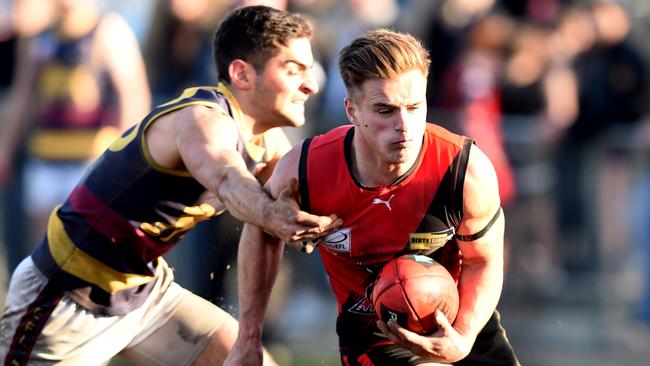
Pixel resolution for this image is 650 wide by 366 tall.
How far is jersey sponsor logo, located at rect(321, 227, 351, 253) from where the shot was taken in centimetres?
631

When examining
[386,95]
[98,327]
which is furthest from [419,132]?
[98,327]

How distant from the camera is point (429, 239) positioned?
249 inches

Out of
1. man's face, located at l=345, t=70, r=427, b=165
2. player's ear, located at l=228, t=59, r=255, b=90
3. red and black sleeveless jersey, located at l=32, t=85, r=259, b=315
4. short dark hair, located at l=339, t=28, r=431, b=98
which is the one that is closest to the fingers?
man's face, located at l=345, t=70, r=427, b=165

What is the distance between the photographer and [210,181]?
620cm

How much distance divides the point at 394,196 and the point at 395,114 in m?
0.41

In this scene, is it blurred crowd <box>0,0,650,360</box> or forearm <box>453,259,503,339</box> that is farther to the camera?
blurred crowd <box>0,0,650,360</box>

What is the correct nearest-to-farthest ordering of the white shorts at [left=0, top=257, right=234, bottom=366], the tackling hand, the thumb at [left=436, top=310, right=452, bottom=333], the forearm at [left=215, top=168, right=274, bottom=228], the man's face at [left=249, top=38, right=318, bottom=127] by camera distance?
the tackling hand < the forearm at [left=215, top=168, right=274, bottom=228] < the thumb at [left=436, top=310, right=452, bottom=333] < the white shorts at [left=0, top=257, right=234, bottom=366] < the man's face at [left=249, top=38, right=318, bottom=127]

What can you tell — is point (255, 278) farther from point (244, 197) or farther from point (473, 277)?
point (473, 277)

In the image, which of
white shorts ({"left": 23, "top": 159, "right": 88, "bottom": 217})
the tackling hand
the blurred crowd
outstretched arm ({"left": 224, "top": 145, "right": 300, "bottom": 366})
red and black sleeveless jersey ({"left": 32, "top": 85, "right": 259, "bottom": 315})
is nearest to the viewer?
the tackling hand

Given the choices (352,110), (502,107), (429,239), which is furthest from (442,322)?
(502,107)

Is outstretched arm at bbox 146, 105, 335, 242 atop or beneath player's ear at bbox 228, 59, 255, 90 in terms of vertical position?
beneath

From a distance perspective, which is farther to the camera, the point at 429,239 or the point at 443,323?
the point at 429,239

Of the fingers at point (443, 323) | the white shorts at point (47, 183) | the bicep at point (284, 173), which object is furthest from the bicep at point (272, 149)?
the white shorts at point (47, 183)

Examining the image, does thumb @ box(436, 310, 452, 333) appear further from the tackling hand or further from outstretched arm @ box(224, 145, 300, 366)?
outstretched arm @ box(224, 145, 300, 366)
